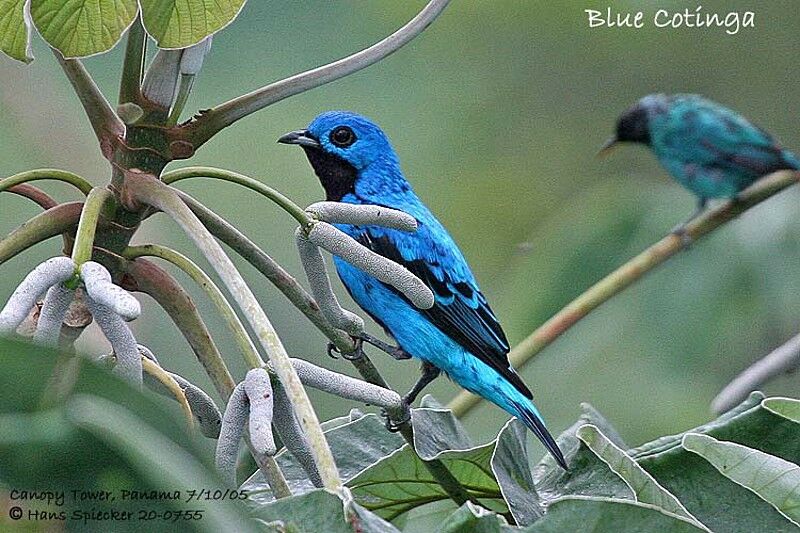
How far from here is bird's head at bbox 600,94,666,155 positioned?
13.9ft

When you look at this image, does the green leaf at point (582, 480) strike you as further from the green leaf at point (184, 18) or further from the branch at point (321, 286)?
the green leaf at point (184, 18)

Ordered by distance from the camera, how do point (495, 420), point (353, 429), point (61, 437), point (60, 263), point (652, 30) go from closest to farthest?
point (61, 437) → point (60, 263) → point (353, 429) → point (495, 420) → point (652, 30)

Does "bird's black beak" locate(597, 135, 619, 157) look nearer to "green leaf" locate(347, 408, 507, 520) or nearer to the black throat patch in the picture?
the black throat patch

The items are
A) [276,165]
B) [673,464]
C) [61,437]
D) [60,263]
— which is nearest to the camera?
[61,437]

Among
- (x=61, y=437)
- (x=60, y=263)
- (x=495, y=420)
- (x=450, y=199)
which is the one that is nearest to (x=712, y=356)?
(x=495, y=420)

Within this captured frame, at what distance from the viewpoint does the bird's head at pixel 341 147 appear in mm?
2051

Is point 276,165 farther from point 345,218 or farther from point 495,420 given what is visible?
point 345,218

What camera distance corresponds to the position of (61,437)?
1.68 feet

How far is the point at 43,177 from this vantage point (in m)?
0.86

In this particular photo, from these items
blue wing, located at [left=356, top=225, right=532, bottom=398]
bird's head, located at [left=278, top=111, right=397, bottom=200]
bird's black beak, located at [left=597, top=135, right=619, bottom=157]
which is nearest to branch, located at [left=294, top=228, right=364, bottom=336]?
blue wing, located at [left=356, top=225, right=532, bottom=398]

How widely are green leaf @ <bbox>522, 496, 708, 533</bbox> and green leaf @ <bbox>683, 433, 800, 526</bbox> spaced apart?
0.20 metres

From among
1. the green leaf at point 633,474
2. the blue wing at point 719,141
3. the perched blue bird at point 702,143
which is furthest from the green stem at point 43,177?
the blue wing at point 719,141

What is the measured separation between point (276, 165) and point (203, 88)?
0.27 meters

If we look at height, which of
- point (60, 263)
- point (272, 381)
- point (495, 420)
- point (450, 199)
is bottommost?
point (495, 420)
